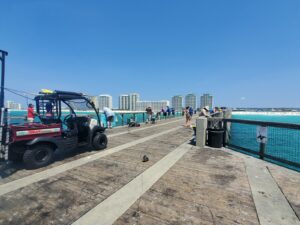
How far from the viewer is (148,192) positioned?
10.3ft

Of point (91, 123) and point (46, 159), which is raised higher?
point (91, 123)

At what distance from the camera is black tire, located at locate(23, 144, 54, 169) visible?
162 inches

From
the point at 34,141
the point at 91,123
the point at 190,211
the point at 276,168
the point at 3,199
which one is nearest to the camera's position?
the point at 190,211

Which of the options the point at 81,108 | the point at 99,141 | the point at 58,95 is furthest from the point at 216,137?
the point at 58,95

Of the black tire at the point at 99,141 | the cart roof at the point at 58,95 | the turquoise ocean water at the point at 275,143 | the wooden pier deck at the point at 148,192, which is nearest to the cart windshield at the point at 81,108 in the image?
the cart roof at the point at 58,95

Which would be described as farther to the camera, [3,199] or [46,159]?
[46,159]

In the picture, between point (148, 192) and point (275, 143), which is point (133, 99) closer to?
point (275, 143)

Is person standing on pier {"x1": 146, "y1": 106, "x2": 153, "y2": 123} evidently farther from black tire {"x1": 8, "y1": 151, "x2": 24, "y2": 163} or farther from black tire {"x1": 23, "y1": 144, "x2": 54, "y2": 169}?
black tire {"x1": 8, "y1": 151, "x2": 24, "y2": 163}

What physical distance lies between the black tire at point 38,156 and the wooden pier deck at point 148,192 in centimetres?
19

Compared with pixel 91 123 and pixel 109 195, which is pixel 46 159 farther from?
pixel 109 195

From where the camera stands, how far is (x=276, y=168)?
4453mm

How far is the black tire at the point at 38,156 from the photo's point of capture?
4.11 meters

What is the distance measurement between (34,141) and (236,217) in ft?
15.3

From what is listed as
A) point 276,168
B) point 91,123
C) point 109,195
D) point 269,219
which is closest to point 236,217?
point 269,219
